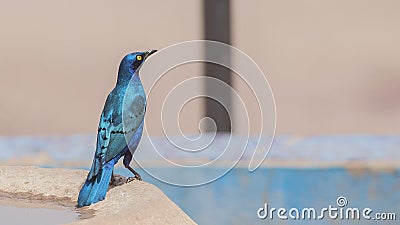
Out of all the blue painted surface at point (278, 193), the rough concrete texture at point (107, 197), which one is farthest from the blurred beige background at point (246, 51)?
the rough concrete texture at point (107, 197)

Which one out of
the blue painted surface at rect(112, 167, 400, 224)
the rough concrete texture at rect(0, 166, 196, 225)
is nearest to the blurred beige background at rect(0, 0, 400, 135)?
the blue painted surface at rect(112, 167, 400, 224)

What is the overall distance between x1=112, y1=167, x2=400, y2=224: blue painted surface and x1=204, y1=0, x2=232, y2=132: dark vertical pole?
2.15 ft

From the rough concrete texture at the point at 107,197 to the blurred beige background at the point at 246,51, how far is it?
1117 mm

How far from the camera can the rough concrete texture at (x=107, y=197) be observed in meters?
0.92

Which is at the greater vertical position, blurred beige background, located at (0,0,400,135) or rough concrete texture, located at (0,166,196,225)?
blurred beige background, located at (0,0,400,135)

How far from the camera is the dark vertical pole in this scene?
83.6 inches

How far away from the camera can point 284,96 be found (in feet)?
7.58

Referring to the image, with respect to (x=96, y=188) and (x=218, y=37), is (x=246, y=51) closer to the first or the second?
(x=218, y=37)

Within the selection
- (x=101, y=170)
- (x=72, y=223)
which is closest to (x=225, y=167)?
(x=101, y=170)

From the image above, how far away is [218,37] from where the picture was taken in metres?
2.22

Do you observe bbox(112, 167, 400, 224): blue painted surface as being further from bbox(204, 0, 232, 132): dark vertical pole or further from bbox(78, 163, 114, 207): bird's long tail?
bbox(204, 0, 232, 132): dark vertical pole

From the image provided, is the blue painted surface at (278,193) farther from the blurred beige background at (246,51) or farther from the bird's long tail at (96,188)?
the blurred beige background at (246,51)

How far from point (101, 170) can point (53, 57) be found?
1290 mm

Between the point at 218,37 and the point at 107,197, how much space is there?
4.11 feet
